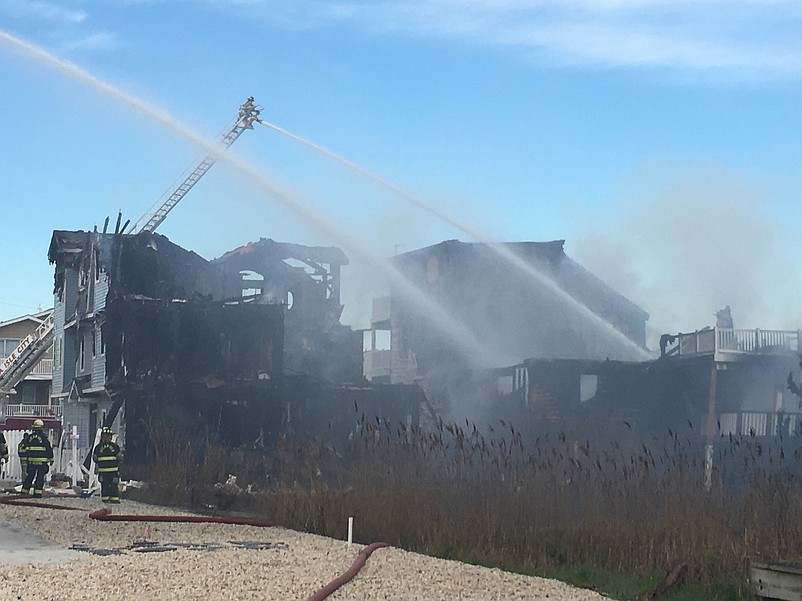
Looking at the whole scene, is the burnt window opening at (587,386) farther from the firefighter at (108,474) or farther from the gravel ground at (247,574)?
the gravel ground at (247,574)

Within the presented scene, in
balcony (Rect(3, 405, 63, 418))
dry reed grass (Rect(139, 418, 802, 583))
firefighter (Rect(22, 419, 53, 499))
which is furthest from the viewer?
balcony (Rect(3, 405, 63, 418))

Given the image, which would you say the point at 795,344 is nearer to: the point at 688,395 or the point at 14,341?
the point at 688,395

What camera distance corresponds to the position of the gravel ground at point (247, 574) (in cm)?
1097

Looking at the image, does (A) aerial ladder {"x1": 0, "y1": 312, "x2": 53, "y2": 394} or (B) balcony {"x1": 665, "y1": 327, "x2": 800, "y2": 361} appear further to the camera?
(A) aerial ladder {"x1": 0, "y1": 312, "x2": 53, "y2": 394}

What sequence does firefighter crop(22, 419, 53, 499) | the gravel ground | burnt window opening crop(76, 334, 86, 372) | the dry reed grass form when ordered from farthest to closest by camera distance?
burnt window opening crop(76, 334, 86, 372), firefighter crop(22, 419, 53, 499), the dry reed grass, the gravel ground

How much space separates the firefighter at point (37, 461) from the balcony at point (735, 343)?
18375 mm

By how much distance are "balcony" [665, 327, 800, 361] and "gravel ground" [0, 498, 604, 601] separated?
67.9ft

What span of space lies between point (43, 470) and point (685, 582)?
1655 centimetres

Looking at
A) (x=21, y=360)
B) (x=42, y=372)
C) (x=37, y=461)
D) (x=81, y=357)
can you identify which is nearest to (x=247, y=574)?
(x=37, y=461)

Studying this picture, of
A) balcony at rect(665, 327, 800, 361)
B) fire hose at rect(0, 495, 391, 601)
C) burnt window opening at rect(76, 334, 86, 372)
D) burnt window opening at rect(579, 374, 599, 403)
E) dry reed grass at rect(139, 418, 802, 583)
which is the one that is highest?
balcony at rect(665, 327, 800, 361)

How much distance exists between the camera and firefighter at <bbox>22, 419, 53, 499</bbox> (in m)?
24.8

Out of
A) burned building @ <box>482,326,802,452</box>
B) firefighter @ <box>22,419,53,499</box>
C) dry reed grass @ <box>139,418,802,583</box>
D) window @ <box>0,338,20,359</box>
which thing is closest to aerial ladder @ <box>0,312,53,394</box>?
firefighter @ <box>22,419,53,499</box>

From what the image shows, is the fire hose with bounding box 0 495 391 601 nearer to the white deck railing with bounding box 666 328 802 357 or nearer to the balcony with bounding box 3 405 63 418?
the white deck railing with bounding box 666 328 802 357

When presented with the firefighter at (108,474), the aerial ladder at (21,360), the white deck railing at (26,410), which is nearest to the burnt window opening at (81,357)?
the aerial ladder at (21,360)
